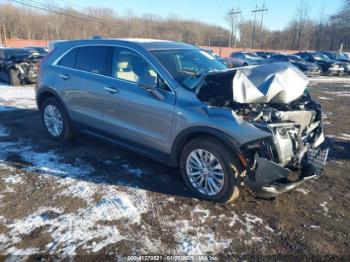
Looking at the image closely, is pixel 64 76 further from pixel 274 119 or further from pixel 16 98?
pixel 16 98

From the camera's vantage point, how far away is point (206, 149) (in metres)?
3.69

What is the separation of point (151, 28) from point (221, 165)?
82.5 metres

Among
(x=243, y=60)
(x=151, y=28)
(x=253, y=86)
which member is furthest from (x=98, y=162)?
(x=151, y=28)

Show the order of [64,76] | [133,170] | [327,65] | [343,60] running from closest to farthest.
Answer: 1. [133,170]
2. [64,76]
3. [327,65]
4. [343,60]

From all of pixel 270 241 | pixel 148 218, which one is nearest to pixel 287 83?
pixel 270 241

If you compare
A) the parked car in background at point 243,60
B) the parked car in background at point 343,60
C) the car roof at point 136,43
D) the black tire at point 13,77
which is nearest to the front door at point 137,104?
the car roof at point 136,43

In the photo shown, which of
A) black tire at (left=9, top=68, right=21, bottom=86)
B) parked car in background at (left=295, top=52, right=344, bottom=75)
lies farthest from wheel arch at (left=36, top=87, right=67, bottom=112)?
parked car in background at (left=295, top=52, right=344, bottom=75)

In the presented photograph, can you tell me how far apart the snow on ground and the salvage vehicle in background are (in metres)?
0.58

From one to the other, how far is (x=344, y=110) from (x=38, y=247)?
954 centimetres

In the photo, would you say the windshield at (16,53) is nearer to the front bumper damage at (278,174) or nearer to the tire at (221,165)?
the tire at (221,165)

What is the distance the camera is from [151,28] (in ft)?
267

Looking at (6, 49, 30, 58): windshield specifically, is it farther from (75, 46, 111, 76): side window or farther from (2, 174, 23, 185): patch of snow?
(2, 174, 23, 185): patch of snow

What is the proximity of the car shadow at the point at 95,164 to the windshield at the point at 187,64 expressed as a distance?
1401mm

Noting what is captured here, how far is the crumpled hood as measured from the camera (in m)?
3.79
